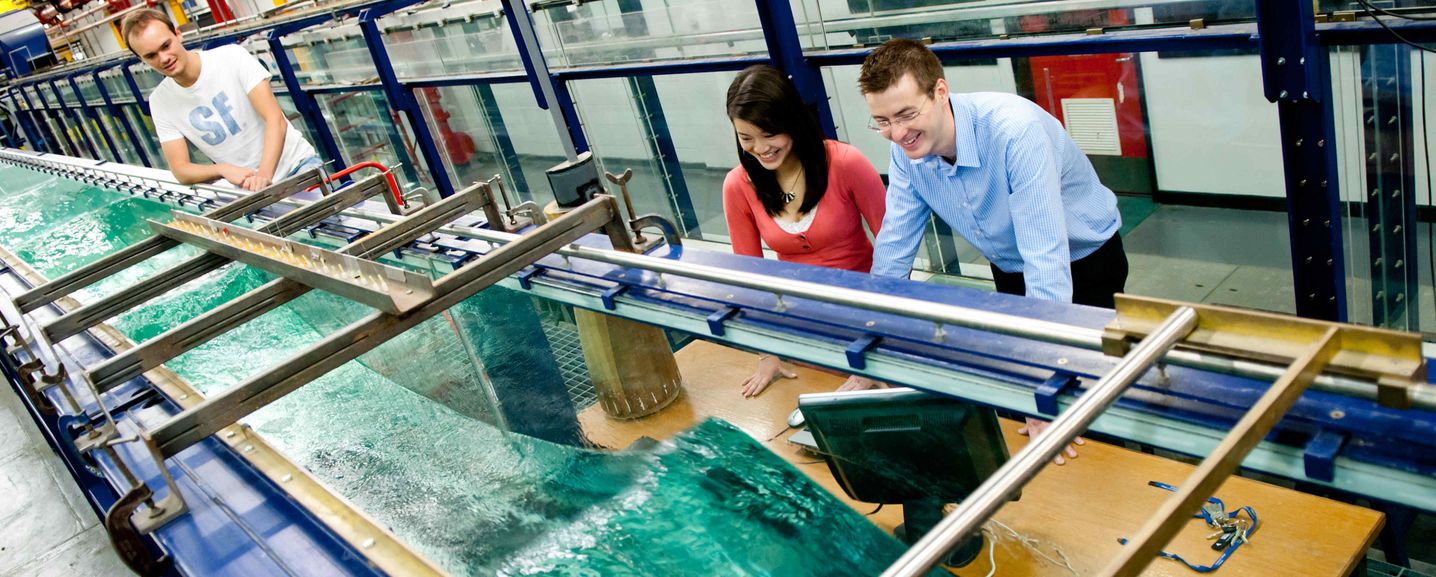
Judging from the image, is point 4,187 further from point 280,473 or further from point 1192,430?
point 1192,430

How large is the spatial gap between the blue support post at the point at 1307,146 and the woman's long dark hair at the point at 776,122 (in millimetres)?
1079

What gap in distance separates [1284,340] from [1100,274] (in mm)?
1315

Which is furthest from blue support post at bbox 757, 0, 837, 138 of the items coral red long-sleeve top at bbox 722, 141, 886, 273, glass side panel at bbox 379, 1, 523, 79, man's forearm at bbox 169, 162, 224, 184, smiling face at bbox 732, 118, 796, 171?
glass side panel at bbox 379, 1, 523, 79

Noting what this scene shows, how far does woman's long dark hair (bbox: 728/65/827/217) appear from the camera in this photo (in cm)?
215

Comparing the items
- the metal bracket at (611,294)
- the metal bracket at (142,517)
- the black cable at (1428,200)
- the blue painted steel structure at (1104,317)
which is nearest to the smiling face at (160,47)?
the blue painted steel structure at (1104,317)

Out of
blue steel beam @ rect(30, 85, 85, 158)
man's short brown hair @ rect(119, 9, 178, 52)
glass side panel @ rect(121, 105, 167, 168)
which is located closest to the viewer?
man's short brown hair @ rect(119, 9, 178, 52)

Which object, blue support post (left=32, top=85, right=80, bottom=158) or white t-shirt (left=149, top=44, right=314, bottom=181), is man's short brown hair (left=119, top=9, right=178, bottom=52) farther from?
blue support post (left=32, top=85, right=80, bottom=158)

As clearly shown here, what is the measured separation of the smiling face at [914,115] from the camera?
1.83 metres

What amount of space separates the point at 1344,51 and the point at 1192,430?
1.85 m

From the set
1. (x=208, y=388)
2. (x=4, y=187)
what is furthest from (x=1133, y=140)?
(x=4, y=187)

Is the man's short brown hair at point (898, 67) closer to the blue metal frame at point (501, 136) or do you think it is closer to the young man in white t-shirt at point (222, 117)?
the young man in white t-shirt at point (222, 117)

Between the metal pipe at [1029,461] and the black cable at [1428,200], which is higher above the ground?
the metal pipe at [1029,461]

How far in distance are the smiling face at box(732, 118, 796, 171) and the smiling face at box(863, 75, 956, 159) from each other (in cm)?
34

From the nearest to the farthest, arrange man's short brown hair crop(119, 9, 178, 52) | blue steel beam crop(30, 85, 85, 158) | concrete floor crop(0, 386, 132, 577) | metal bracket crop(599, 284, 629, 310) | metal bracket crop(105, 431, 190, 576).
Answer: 1. metal bracket crop(105, 431, 190, 576)
2. metal bracket crop(599, 284, 629, 310)
3. man's short brown hair crop(119, 9, 178, 52)
4. concrete floor crop(0, 386, 132, 577)
5. blue steel beam crop(30, 85, 85, 158)
